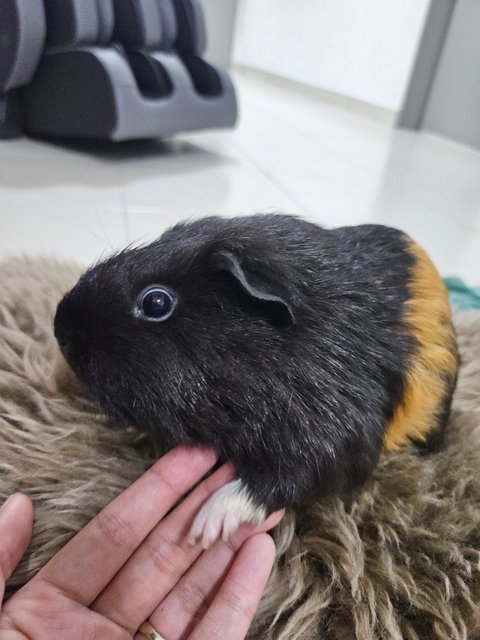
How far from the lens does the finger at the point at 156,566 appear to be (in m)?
0.55

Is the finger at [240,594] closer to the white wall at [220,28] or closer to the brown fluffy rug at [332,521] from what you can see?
the brown fluffy rug at [332,521]

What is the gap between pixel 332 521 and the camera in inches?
25.1

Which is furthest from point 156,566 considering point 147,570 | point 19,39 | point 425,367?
point 19,39

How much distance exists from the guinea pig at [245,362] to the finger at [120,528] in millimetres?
28

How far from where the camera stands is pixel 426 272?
0.77 m

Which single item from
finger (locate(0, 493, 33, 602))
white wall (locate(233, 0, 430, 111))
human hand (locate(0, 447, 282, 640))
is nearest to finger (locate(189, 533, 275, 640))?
human hand (locate(0, 447, 282, 640))

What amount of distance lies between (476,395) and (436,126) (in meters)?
3.55

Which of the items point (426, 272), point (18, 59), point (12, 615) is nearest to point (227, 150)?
point (18, 59)

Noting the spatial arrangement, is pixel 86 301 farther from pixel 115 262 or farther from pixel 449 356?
pixel 449 356

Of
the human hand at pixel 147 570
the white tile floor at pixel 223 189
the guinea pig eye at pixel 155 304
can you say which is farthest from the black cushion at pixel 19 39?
the human hand at pixel 147 570

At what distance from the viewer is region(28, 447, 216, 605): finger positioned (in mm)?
549

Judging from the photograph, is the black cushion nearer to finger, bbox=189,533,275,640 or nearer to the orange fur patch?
the orange fur patch

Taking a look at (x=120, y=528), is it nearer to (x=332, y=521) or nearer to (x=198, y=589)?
(x=198, y=589)

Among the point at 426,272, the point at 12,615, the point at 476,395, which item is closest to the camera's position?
the point at 12,615
